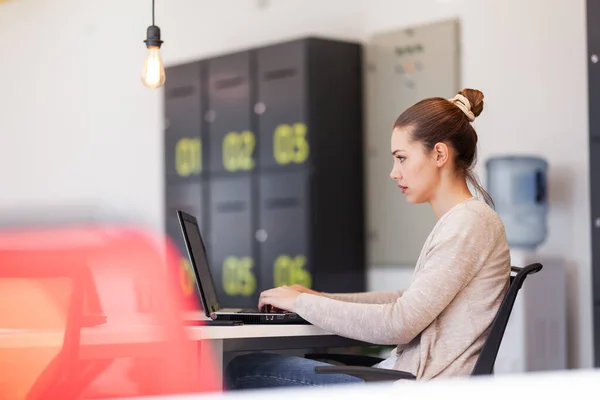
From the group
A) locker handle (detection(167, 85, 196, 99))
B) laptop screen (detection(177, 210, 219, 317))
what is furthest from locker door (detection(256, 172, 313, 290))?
laptop screen (detection(177, 210, 219, 317))

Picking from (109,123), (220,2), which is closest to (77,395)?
(220,2)

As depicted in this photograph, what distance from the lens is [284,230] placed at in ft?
20.0

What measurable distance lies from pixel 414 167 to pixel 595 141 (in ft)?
7.94

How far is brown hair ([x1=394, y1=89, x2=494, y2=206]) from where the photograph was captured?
228cm

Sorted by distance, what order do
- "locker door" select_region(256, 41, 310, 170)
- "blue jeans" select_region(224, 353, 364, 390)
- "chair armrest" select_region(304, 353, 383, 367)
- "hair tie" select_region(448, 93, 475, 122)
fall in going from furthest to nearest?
"locker door" select_region(256, 41, 310, 170), "chair armrest" select_region(304, 353, 383, 367), "hair tie" select_region(448, 93, 475, 122), "blue jeans" select_region(224, 353, 364, 390)

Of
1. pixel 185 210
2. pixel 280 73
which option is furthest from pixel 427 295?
pixel 185 210

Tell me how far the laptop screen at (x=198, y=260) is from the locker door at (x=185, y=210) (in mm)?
3985

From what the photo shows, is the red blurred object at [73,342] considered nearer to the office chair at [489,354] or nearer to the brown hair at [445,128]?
the office chair at [489,354]

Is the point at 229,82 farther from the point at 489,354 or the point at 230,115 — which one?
the point at 489,354

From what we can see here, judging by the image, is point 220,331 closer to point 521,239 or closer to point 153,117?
point 521,239

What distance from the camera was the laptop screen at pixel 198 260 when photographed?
7.95ft

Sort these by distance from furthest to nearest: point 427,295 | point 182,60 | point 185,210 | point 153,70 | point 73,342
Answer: point 182,60, point 185,210, point 153,70, point 427,295, point 73,342

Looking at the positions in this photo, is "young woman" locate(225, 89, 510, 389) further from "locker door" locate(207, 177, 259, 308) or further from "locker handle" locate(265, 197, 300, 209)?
"locker door" locate(207, 177, 259, 308)

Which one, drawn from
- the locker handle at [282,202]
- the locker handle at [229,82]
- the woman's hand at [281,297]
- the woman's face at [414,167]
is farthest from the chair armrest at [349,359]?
the locker handle at [229,82]
